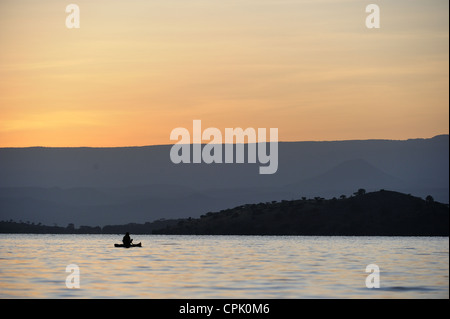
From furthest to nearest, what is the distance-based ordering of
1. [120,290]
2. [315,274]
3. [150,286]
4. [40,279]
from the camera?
[315,274] < [40,279] < [150,286] < [120,290]

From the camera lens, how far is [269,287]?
58.8 metres

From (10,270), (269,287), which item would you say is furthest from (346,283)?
(10,270)
